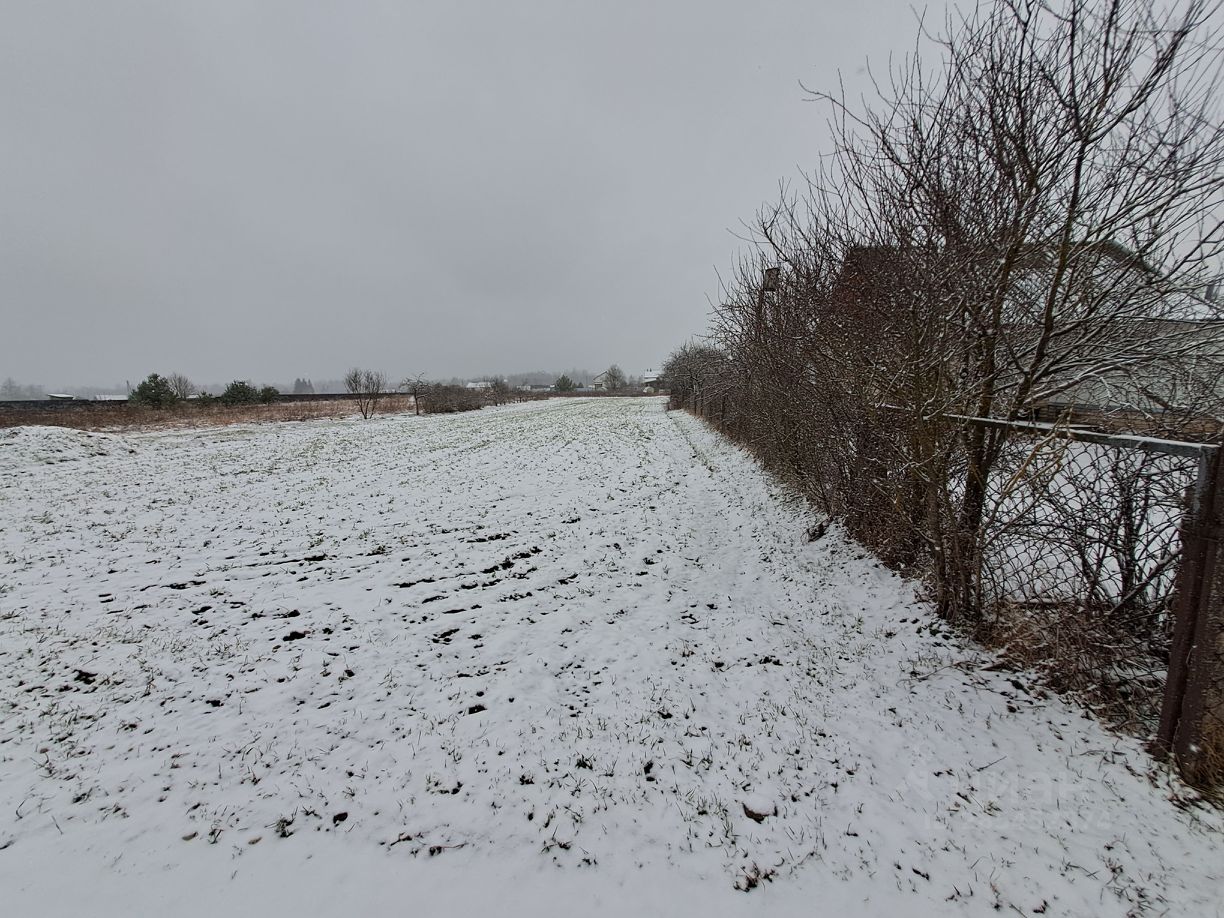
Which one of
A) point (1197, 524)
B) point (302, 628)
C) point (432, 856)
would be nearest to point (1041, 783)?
point (1197, 524)

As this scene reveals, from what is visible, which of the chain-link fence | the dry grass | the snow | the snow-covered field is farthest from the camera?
the dry grass

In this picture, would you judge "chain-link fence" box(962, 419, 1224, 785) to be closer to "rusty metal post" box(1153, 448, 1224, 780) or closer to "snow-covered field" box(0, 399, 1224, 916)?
"rusty metal post" box(1153, 448, 1224, 780)

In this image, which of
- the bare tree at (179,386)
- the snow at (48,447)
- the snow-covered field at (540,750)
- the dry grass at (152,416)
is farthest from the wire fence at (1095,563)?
the bare tree at (179,386)

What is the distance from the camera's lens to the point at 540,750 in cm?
284

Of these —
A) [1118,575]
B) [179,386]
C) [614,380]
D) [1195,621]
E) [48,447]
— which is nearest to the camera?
[1195,621]

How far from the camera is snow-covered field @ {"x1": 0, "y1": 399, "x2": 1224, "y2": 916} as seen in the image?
6.68 feet

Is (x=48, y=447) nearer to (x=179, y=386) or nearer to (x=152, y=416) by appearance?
(x=152, y=416)

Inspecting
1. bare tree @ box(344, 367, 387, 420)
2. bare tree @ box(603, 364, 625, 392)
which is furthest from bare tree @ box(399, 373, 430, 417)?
bare tree @ box(603, 364, 625, 392)

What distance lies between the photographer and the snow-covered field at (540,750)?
2035 millimetres

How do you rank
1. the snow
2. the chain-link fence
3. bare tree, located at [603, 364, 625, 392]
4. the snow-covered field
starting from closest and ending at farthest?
the snow-covered field
the chain-link fence
the snow
bare tree, located at [603, 364, 625, 392]

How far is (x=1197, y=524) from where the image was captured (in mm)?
2137

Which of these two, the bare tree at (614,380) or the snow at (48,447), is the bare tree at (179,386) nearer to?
the snow at (48,447)

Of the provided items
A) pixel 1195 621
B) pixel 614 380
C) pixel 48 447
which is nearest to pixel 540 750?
pixel 1195 621

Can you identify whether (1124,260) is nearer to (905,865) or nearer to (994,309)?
(994,309)
